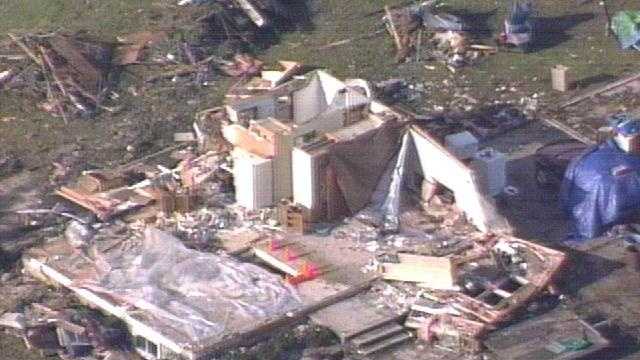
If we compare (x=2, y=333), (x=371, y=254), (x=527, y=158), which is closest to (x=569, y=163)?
(x=527, y=158)

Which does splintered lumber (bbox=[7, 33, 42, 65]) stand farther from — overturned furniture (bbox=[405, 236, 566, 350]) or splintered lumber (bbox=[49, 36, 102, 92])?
overturned furniture (bbox=[405, 236, 566, 350])

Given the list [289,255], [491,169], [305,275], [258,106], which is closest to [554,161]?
[491,169]

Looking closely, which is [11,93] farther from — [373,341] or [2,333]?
[373,341]

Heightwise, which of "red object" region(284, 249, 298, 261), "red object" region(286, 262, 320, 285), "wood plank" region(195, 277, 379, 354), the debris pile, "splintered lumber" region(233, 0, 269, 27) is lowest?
"wood plank" region(195, 277, 379, 354)

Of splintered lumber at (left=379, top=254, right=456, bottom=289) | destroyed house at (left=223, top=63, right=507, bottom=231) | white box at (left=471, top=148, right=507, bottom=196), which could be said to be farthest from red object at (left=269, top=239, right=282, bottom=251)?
white box at (left=471, top=148, right=507, bottom=196)

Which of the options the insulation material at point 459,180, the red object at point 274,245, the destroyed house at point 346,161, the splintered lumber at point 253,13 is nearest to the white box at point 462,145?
the destroyed house at point 346,161
